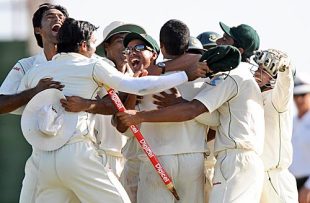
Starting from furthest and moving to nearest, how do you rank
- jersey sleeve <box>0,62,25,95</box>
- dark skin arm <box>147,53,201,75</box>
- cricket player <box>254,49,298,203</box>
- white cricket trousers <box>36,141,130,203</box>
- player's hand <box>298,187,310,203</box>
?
player's hand <box>298,187,310,203</box>, cricket player <box>254,49,298,203</box>, jersey sleeve <box>0,62,25,95</box>, dark skin arm <box>147,53,201,75</box>, white cricket trousers <box>36,141,130,203</box>

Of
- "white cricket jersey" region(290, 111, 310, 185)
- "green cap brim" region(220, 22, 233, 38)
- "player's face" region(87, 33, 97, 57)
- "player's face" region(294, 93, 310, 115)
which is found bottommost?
"white cricket jersey" region(290, 111, 310, 185)

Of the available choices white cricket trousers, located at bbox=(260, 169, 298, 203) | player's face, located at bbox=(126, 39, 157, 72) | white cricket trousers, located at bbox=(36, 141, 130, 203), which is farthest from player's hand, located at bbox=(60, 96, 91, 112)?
white cricket trousers, located at bbox=(260, 169, 298, 203)

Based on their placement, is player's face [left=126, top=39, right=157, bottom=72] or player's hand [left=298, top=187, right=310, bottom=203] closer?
player's face [left=126, top=39, right=157, bottom=72]

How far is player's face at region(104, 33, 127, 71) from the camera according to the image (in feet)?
46.6

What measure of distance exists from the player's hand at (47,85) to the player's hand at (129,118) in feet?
1.79

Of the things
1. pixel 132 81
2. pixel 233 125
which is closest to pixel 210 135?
pixel 233 125

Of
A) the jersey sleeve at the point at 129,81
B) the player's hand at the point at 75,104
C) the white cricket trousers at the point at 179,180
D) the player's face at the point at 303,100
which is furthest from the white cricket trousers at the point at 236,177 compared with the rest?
the player's face at the point at 303,100

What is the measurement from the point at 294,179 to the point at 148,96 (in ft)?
5.03

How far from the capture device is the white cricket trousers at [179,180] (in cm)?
1370

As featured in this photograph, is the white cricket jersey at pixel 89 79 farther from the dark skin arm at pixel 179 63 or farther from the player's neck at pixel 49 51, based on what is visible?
the player's neck at pixel 49 51

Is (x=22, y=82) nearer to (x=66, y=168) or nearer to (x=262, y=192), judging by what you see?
Result: (x=66, y=168)

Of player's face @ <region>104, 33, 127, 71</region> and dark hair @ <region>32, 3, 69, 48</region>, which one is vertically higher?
dark hair @ <region>32, 3, 69, 48</region>

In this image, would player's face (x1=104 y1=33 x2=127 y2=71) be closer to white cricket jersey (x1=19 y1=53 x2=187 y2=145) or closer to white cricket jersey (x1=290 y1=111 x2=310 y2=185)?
white cricket jersey (x1=19 y1=53 x2=187 y2=145)

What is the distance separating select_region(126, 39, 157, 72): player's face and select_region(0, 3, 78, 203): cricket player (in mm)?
668
